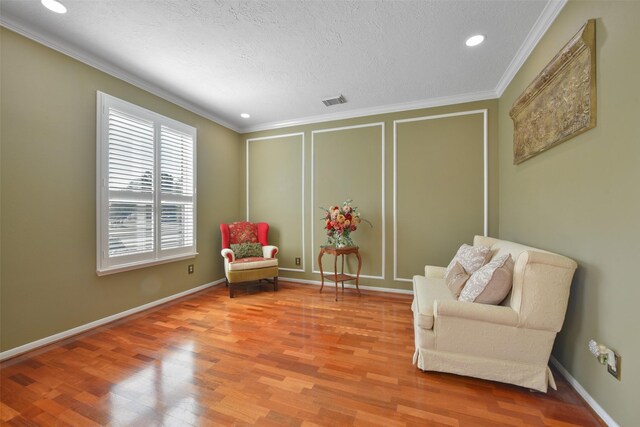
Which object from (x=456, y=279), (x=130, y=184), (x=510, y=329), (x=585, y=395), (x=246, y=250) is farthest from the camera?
(x=246, y=250)

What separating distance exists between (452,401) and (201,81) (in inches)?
149

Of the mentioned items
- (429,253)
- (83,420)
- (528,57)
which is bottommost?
(83,420)

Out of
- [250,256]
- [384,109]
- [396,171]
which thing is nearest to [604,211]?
[396,171]

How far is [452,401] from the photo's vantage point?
1539 mm

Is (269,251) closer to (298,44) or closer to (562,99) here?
(298,44)

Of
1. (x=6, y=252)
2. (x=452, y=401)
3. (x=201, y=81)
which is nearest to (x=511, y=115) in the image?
(x=452, y=401)

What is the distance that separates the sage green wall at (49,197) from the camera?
2.01 m

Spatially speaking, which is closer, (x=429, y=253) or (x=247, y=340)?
(x=247, y=340)

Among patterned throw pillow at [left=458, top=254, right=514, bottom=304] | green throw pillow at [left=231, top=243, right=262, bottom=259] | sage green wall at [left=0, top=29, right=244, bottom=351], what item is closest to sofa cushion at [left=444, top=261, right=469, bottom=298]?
patterned throw pillow at [left=458, top=254, right=514, bottom=304]

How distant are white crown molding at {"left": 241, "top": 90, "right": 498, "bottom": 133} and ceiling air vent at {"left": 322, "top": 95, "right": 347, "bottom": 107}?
361mm

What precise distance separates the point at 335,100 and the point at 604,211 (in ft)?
9.46

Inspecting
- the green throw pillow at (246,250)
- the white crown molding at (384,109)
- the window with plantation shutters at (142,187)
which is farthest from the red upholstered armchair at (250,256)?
the white crown molding at (384,109)

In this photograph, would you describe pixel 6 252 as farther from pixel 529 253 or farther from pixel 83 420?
pixel 529 253

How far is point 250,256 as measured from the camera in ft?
12.7
